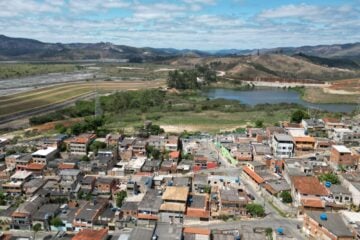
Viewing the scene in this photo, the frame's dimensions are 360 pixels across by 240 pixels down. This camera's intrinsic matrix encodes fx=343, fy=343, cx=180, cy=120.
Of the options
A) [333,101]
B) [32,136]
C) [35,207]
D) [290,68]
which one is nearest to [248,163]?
[35,207]

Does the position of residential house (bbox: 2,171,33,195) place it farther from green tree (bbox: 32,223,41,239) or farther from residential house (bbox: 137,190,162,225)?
residential house (bbox: 137,190,162,225)

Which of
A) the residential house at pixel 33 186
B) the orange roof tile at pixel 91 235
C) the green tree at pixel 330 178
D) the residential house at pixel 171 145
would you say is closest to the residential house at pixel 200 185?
the residential house at pixel 171 145

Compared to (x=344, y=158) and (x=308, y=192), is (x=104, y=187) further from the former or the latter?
(x=344, y=158)

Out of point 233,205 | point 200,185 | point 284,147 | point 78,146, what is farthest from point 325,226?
point 78,146

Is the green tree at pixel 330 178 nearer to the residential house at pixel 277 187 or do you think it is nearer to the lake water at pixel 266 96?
the residential house at pixel 277 187

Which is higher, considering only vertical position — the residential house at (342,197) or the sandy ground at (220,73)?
the sandy ground at (220,73)
